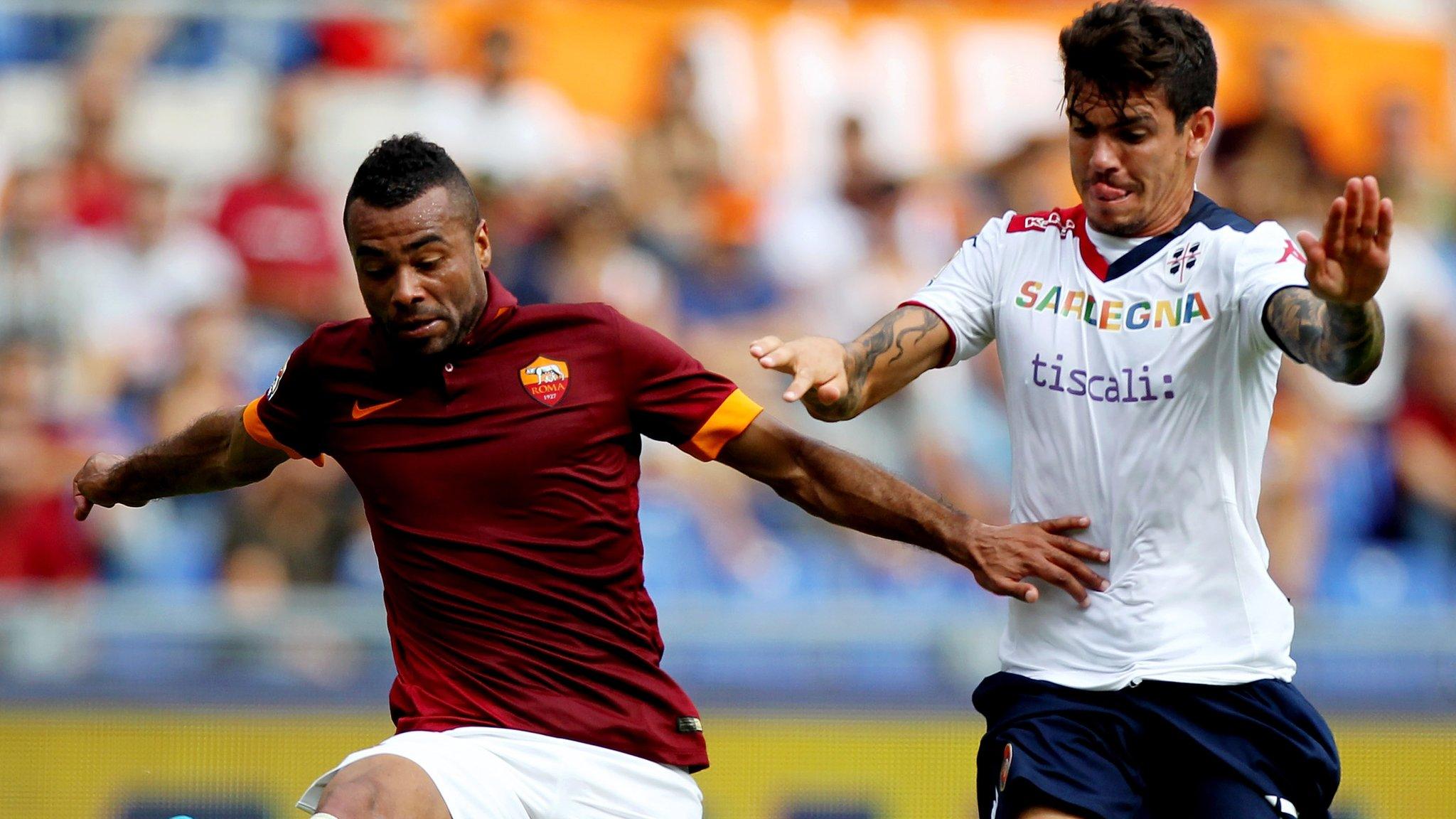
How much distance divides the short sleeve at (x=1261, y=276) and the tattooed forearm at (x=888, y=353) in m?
0.74

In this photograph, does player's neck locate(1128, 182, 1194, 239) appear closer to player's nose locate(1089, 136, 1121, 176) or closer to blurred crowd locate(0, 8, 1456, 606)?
player's nose locate(1089, 136, 1121, 176)

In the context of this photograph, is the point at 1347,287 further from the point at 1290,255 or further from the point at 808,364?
the point at 808,364

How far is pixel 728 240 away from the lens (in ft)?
32.9

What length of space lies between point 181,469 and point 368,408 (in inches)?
30.2

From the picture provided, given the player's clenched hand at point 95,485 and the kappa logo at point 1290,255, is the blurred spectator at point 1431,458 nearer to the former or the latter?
the kappa logo at point 1290,255

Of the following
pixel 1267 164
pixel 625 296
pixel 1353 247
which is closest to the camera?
pixel 1353 247

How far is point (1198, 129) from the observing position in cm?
420

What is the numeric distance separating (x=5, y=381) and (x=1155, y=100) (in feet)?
22.3

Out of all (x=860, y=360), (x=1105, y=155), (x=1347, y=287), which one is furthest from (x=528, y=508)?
(x=1347, y=287)

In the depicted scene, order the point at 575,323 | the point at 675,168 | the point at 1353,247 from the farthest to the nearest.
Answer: the point at 675,168 → the point at 575,323 → the point at 1353,247

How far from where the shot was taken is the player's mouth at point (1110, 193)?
4.14 m

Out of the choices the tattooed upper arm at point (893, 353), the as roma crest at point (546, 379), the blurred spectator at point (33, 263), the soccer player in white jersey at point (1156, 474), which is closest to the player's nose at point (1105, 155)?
the soccer player in white jersey at point (1156, 474)

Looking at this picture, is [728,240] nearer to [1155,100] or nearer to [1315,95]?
[1315,95]

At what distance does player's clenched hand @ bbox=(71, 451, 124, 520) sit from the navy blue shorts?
2615 millimetres
